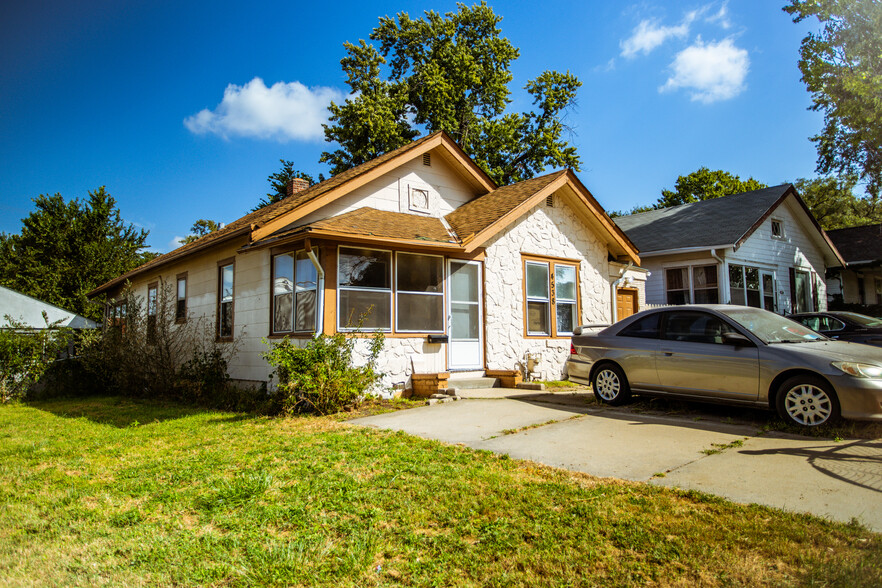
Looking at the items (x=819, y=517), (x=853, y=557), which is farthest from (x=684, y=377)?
(x=853, y=557)

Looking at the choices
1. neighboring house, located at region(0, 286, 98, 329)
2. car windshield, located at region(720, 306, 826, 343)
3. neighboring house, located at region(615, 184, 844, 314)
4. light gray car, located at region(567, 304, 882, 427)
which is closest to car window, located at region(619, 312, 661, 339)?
light gray car, located at region(567, 304, 882, 427)

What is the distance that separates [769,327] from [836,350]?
95 centimetres

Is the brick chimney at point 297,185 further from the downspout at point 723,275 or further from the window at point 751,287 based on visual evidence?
the window at point 751,287

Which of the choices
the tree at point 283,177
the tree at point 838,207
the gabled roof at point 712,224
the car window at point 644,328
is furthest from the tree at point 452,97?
the tree at point 838,207

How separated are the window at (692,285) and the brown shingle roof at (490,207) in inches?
290

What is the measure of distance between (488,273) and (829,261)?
18194 mm

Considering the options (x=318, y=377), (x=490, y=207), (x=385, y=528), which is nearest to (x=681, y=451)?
(x=385, y=528)

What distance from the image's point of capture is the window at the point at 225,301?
42.4ft

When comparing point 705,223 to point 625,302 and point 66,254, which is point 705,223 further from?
point 66,254

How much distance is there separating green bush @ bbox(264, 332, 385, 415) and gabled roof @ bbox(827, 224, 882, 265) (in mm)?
22574

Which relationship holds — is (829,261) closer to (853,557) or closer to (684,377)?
(684,377)

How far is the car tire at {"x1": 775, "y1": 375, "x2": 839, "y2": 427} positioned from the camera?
258 inches

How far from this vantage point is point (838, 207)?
142 feet

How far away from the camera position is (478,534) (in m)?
3.86
